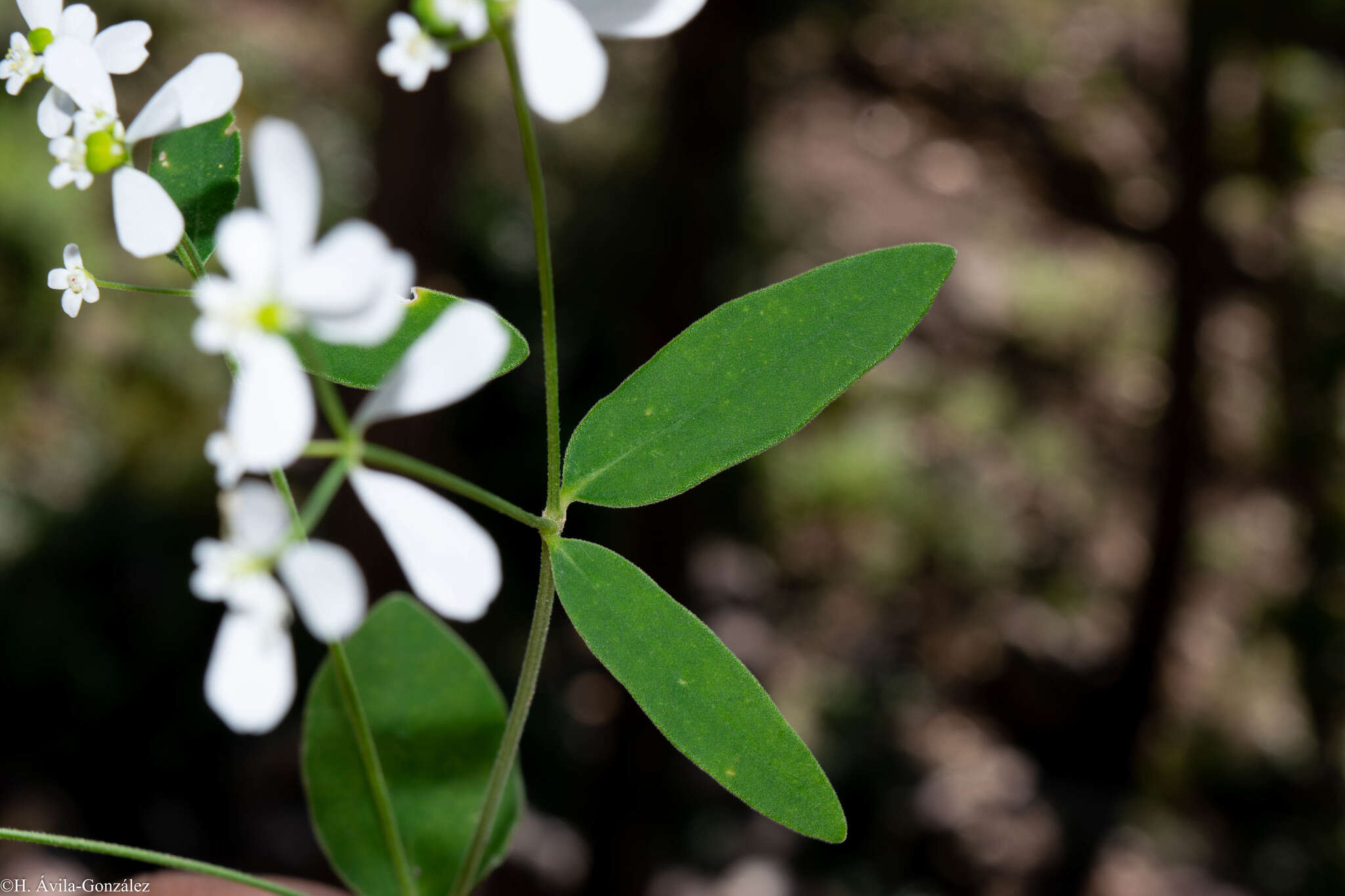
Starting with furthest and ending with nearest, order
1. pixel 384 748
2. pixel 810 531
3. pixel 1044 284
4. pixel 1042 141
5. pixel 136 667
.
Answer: pixel 1044 284 < pixel 810 531 < pixel 1042 141 < pixel 136 667 < pixel 384 748

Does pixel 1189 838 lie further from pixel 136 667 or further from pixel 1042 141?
pixel 136 667

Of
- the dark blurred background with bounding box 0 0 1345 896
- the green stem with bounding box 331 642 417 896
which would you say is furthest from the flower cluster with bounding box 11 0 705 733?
the dark blurred background with bounding box 0 0 1345 896

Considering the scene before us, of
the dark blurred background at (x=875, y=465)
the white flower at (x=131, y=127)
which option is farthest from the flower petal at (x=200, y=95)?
the dark blurred background at (x=875, y=465)

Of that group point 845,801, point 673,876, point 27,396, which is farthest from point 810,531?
point 27,396

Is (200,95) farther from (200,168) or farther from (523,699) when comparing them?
(523,699)

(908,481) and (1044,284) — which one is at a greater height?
(1044,284)

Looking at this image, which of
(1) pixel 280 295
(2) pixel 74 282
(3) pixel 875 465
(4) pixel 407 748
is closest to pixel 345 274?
(1) pixel 280 295
